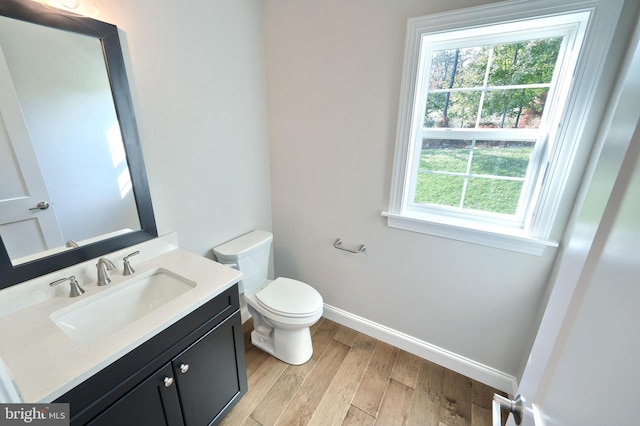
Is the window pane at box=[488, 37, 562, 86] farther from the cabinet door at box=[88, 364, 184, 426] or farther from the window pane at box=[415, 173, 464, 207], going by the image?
the cabinet door at box=[88, 364, 184, 426]

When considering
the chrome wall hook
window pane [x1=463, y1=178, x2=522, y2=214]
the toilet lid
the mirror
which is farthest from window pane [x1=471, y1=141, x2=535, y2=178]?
the mirror

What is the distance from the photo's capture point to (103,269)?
111 cm

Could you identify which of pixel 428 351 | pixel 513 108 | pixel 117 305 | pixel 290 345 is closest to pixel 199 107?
pixel 117 305

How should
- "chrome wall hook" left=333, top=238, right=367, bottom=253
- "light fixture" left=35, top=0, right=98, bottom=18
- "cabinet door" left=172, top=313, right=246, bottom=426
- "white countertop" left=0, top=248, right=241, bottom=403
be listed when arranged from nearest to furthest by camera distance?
1. "white countertop" left=0, top=248, right=241, bottom=403
2. "light fixture" left=35, top=0, right=98, bottom=18
3. "cabinet door" left=172, top=313, right=246, bottom=426
4. "chrome wall hook" left=333, top=238, right=367, bottom=253

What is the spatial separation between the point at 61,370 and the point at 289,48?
6.19 feet

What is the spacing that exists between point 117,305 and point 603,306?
5.03 feet

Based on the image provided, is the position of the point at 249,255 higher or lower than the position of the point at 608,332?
lower

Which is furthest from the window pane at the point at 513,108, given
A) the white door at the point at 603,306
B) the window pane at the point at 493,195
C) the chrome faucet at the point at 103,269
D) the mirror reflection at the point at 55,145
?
the chrome faucet at the point at 103,269

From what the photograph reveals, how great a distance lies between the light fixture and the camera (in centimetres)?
93

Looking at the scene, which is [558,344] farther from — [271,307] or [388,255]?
[271,307]

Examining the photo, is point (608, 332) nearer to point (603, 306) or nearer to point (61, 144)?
point (603, 306)

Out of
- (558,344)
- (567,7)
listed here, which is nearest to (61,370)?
(558,344)

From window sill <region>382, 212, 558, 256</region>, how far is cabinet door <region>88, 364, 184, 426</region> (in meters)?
1.37

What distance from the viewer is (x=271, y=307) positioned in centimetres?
154
